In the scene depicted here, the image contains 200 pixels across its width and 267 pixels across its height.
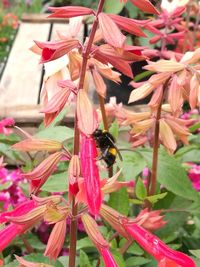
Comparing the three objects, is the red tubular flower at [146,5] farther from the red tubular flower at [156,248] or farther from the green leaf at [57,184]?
the green leaf at [57,184]

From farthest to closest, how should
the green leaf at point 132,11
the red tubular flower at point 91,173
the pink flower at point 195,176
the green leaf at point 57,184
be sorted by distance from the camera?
the green leaf at point 132,11 → the pink flower at point 195,176 → the green leaf at point 57,184 → the red tubular flower at point 91,173

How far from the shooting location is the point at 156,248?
83 centimetres

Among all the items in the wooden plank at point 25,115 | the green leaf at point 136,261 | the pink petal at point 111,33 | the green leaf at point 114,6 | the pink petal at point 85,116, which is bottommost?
the wooden plank at point 25,115

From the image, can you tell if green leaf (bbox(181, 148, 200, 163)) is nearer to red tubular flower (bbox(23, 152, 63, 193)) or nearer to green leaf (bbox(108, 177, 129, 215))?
green leaf (bbox(108, 177, 129, 215))

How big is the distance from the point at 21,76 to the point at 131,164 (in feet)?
6.65

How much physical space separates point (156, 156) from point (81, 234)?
46cm

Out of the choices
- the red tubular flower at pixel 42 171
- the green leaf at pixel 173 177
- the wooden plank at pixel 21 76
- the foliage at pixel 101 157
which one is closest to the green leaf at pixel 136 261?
the foliage at pixel 101 157

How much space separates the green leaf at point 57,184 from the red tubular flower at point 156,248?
0.29 metres

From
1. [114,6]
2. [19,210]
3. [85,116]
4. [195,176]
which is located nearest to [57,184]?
[19,210]

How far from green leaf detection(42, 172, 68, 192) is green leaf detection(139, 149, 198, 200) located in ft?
0.64

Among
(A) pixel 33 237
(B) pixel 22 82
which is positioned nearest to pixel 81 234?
(A) pixel 33 237

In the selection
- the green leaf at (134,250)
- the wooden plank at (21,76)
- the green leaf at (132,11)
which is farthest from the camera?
the green leaf at (132,11)

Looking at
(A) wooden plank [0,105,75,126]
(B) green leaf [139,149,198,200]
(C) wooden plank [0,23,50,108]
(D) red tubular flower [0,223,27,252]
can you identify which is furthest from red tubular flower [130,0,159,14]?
(C) wooden plank [0,23,50,108]

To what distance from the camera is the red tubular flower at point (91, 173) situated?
76 centimetres
